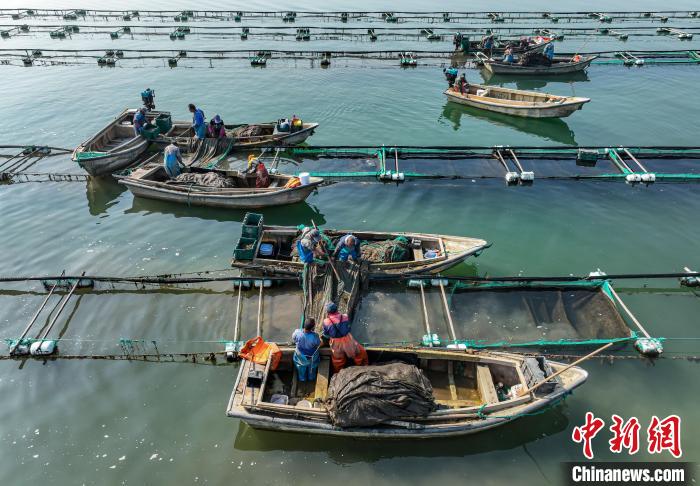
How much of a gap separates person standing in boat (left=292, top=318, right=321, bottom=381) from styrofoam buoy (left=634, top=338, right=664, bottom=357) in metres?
8.33

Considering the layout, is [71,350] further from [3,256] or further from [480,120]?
[480,120]

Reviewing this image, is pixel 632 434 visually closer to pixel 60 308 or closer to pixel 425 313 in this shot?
pixel 425 313

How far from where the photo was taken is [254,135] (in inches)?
871

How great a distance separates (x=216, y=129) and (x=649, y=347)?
1886 cm

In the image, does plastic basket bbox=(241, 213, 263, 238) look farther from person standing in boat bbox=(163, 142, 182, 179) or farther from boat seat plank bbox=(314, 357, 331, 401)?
person standing in boat bbox=(163, 142, 182, 179)

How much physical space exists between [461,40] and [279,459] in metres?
35.9

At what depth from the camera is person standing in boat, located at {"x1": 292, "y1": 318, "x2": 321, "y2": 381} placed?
983 centimetres

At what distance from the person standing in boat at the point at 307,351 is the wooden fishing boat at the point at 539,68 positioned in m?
28.0

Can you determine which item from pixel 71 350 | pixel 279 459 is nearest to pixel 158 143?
pixel 71 350

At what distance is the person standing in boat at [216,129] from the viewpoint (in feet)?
67.6

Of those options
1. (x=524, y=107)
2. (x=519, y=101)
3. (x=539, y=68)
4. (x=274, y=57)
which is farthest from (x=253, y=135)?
(x=539, y=68)

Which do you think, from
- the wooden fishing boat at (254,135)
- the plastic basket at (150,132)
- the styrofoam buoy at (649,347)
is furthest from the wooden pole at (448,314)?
the plastic basket at (150,132)

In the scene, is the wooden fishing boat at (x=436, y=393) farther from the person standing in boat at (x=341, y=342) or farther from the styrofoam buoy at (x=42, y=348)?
the styrofoam buoy at (x=42, y=348)

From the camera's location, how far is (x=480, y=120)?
2595 centimetres
